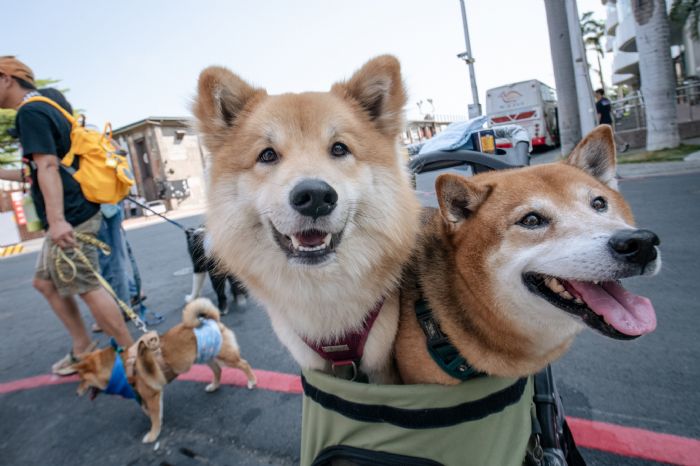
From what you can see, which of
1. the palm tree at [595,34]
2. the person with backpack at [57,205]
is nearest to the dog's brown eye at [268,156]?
the person with backpack at [57,205]

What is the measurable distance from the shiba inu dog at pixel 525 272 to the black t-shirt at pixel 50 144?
8.98ft

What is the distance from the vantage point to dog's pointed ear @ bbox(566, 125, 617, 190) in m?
1.54

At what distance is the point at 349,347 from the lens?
140 centimetres

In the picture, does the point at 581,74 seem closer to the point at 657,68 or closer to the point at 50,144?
the point at 657,68

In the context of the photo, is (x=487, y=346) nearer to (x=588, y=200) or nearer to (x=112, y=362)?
(x=588, y=200)

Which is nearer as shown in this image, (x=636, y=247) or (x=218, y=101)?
(x=636, y=247)

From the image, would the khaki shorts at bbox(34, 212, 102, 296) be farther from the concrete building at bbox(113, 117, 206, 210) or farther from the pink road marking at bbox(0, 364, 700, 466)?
the concrete building at bbox(113, 117, 206, 210)

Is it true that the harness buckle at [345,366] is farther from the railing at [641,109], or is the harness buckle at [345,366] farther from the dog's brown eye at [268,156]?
the railing at [641,109]

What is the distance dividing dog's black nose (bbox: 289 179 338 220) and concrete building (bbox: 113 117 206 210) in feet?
96.5

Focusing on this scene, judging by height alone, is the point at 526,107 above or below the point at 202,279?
above

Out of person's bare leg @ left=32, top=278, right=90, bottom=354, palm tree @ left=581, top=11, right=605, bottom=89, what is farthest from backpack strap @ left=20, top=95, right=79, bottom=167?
palm tree @ left=581, top=11, right=605, bottom=89

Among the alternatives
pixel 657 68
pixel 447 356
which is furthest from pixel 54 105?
pixel 657 68

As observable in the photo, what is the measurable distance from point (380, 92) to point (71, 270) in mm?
2615

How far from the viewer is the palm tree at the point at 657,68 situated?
925 cm
